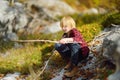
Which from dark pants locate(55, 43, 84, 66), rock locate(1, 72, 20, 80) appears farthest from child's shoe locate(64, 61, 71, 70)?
rock locate(1, 72, 20, 80)

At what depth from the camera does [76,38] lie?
28.4 feet

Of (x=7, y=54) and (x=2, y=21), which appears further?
(x=2, y=21)

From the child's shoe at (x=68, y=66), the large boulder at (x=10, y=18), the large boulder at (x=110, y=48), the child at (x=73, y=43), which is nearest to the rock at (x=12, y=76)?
the child's shoe at (x=68, y=66)

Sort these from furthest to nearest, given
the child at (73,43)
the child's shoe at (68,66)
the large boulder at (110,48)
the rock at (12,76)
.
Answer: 1. the rock at (12,76)
2. the child's shoe at (68,66)
3. the child at (73,43)
4. the large boulder at (110,48)

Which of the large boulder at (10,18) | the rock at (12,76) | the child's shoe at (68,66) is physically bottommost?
the rock at (12,76)

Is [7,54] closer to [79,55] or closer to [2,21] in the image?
[2,21]

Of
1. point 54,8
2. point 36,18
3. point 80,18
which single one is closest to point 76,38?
point 36,18

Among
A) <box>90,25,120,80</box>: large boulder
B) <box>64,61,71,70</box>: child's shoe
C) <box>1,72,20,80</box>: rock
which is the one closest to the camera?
<box>90,25,120,80</box>: large boulder

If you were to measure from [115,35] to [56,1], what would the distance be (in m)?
16.8

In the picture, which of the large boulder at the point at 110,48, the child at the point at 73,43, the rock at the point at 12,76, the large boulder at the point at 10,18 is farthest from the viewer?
the large boulder at the point at 10,18

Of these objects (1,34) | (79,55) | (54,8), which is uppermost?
(54,8)

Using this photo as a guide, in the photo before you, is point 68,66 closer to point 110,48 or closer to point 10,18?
point 110,48

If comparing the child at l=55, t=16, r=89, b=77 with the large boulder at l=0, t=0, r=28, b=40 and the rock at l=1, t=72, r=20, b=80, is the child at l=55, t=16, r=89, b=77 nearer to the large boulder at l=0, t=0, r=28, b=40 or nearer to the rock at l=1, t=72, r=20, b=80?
the rock at l=1, t=72, r=20, b=80

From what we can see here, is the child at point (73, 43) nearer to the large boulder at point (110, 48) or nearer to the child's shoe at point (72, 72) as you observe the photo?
the child's shoe at point (72, 72)
